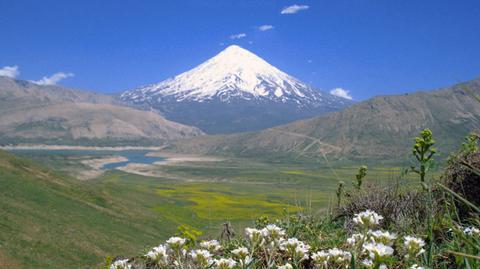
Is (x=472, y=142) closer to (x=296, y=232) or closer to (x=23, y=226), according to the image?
(x=296, y=232)

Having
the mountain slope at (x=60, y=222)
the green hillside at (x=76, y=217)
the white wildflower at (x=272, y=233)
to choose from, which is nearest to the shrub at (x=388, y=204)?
the white wildflower at (x=272, y=233)

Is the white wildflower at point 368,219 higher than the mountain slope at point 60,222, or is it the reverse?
the white wildflower at point 368,219

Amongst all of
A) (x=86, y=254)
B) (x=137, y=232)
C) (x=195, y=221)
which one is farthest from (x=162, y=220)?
(x=86, y=254)

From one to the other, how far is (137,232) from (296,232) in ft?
169

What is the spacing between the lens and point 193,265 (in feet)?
11.1

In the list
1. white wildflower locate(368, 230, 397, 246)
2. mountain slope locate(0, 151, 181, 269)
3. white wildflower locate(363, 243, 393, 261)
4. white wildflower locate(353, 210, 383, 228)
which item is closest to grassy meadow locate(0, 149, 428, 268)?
mountain slope locate(0, 151, 181, 269)

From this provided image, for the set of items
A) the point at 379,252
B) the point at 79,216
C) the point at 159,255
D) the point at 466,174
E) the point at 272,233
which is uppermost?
the point at 466,174

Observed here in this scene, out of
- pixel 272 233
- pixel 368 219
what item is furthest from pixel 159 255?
pixel 368 219

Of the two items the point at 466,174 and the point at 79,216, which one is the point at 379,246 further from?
the point at 79,216

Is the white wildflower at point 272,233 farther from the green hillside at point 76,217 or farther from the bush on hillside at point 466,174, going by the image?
the green hillside at point 76,217

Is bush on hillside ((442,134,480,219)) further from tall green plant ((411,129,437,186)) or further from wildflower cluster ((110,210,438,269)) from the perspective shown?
wildflower cluster ((110,210,438,269))

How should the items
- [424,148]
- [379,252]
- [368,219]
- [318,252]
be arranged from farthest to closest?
[424,148] < [318,252] < [368,219] < [379,252]

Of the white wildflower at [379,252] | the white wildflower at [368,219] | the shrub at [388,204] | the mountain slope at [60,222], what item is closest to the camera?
the white wildflower at [379,252]

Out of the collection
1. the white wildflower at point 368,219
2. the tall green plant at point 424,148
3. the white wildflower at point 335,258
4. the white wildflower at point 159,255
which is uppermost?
the tall green plant at point 424,148
